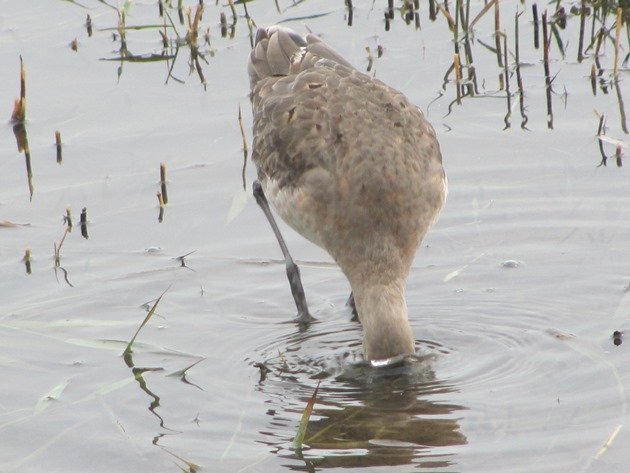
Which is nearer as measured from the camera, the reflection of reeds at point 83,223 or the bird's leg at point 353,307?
the bird's leg at point 353,307

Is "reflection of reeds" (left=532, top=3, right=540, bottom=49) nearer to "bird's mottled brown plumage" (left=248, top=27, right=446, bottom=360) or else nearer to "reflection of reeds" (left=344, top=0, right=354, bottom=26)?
"reflection of reeds" (left=344, top=0, right=354, bottom=26)

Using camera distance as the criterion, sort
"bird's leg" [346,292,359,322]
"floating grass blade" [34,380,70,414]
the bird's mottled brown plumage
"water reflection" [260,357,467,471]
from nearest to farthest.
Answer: "water reflection" [260,357,467,471], "floating grass blade" [34,380,70,414], the bird's mottled brown plumage, "bird's leg" [346,292,359,322]

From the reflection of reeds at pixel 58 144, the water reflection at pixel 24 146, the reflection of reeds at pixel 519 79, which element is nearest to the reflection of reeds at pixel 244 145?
the reflection of reeds at pixel 58 144

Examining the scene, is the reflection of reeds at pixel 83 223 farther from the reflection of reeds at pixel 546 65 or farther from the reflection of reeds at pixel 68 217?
the reflection of reeds at pixel 546 65

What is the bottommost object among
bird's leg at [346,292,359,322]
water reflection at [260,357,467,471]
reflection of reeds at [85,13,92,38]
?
bird's leg at [346,292,359,322]

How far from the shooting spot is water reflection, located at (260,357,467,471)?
657cm

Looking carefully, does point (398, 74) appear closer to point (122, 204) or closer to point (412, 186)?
point (122, 204)

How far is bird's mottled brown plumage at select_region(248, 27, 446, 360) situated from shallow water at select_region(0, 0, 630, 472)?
41cm

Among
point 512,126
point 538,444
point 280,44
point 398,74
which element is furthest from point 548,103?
point 538,444

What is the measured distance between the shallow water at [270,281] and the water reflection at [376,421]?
0.04 ft

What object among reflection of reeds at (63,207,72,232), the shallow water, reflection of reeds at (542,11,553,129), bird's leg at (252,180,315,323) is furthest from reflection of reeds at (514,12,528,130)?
reflection of reeds at (63,207,72,232)

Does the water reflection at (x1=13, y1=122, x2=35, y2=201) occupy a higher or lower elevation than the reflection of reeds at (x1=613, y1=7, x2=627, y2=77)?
lower

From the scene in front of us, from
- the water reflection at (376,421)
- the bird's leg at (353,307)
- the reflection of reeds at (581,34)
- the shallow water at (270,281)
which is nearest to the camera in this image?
the water reflection at (376,421)

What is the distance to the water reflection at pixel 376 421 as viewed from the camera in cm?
657
